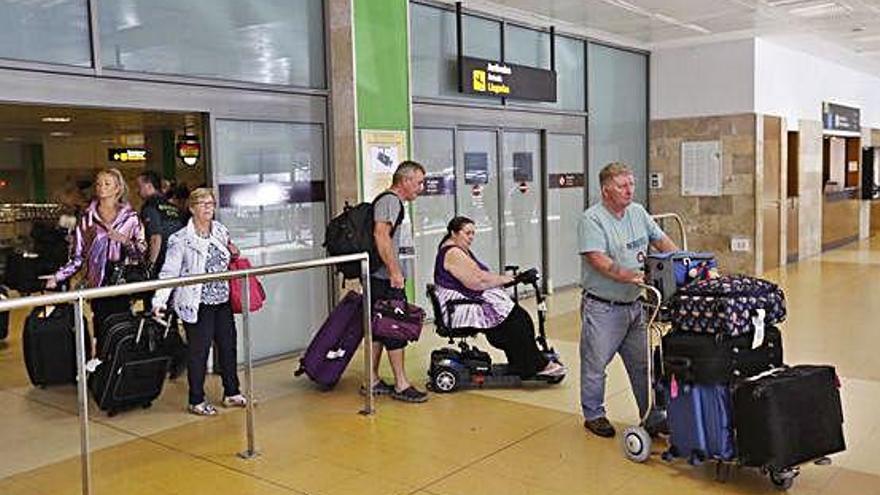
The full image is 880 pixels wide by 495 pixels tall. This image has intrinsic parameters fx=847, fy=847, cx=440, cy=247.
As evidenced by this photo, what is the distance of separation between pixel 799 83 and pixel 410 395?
871cm

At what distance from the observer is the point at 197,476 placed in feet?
12.8

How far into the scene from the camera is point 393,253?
5.05 meters

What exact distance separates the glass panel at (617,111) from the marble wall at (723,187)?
0.23m

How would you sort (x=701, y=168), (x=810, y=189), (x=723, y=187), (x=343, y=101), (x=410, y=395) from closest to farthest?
(x=410, y=395)
(x=343, y=101)
(x=723, y=187)
(x=701, y=168)
(x=810, y=189)

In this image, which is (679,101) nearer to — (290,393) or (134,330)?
(290,393)

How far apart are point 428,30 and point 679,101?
4286 millimetres

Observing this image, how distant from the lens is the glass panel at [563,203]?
9328mm

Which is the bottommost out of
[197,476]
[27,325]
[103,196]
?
[197,476]

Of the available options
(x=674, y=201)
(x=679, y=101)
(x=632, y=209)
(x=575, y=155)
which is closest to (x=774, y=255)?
(x=674, y=201)

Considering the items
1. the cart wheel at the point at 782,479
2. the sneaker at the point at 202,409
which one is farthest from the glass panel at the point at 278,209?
the cart wheel at the point at 782,479

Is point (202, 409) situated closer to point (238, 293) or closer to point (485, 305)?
point (238, 293)

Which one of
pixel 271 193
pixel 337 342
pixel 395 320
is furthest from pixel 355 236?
pixel 271 193

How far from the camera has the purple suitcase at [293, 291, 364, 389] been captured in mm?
5246

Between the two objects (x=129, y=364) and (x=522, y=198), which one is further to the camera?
(x=522, y=198)
